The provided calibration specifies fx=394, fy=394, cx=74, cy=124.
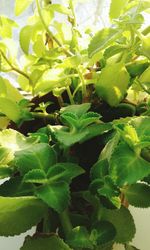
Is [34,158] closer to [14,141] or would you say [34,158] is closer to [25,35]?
[14,141]

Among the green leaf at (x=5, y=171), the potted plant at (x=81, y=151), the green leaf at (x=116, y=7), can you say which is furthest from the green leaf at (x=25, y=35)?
the green leaf at (x=5, y=171)

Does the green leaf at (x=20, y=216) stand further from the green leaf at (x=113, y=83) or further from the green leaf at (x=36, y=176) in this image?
the green leaf at (x=113, y=83)

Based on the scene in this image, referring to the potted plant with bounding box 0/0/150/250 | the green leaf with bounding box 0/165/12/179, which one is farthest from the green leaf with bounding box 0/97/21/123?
the green leaf with bounding box 0/165/12/179

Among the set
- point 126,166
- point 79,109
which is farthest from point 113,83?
point 126,166

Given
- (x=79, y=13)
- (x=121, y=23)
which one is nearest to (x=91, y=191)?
(x=121, y=23)

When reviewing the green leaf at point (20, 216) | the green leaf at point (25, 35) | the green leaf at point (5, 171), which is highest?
the green leaf at point (25, 35)

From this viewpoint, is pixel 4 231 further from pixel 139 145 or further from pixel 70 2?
pixel 70 2
